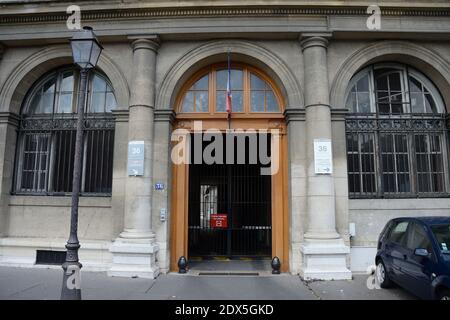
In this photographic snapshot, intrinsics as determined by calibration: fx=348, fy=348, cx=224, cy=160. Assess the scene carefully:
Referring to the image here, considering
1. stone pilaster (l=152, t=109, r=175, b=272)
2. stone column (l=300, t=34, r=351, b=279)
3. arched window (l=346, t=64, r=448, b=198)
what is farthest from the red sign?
arched window (l=346, t=64, r=448, b=198)

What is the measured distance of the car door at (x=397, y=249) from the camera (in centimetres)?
664

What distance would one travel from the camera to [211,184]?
12.1 meters

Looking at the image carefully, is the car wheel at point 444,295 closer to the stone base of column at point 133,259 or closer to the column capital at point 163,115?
the stone base of column at point 133,259

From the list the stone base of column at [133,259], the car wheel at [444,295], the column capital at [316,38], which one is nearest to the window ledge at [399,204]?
the car wheel at [444,295]

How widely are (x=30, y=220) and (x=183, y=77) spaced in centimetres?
589

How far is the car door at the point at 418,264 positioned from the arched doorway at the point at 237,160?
3442mm

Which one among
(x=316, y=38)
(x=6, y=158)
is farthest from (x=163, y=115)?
(x=6, y=158)

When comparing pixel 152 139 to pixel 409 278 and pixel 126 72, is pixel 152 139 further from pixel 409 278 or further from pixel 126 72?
pixel 409 278

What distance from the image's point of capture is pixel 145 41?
9.31 meters

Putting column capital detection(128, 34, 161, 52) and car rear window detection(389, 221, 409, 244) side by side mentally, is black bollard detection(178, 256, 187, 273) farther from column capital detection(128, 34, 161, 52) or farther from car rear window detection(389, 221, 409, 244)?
column capital detection(128, 34, 161, 52)

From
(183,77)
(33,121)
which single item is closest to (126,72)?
(183,77)

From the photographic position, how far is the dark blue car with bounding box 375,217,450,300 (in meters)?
5.44

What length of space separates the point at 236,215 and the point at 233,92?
4.04m

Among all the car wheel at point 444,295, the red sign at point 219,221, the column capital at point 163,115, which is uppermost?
the column capital at point 163,115
